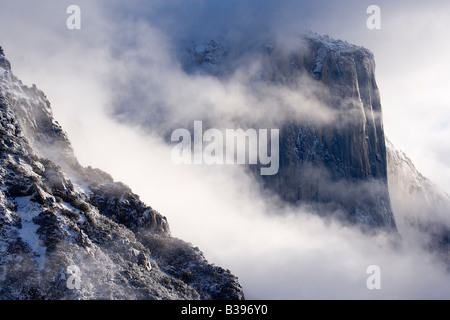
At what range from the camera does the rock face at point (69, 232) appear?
105 m

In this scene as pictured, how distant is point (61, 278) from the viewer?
341 ft

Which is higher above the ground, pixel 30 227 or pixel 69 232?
pixel 30 227

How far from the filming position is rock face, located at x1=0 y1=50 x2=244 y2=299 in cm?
10512

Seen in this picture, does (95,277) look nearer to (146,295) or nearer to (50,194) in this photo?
(146,295)

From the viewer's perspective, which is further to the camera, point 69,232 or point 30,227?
point 69,232

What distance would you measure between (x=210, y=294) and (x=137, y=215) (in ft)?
101

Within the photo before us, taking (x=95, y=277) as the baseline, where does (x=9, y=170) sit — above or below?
above

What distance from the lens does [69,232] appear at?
378 feet

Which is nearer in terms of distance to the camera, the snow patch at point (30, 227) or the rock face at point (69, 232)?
the rock face at point (69, 232)

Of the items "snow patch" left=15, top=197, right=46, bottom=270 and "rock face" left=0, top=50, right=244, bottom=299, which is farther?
"snow patch" left=15, top=197, right=46, bottom=270
